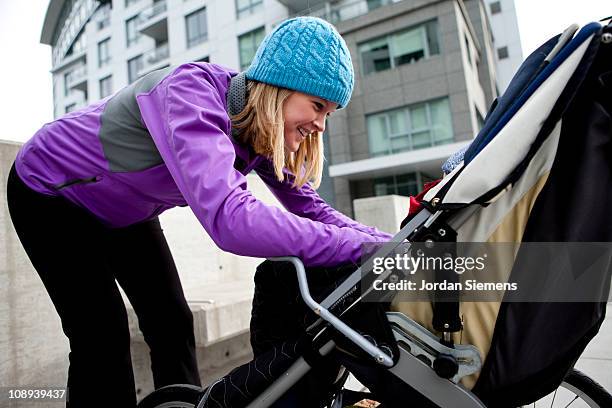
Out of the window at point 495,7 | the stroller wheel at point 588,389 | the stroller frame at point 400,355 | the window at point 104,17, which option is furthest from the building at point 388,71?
the stroller frame at point 400,355

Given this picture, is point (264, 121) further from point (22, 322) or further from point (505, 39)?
point (505, 39)

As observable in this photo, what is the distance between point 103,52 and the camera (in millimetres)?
24859

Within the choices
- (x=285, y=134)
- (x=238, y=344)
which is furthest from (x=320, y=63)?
(x=238, y=344)

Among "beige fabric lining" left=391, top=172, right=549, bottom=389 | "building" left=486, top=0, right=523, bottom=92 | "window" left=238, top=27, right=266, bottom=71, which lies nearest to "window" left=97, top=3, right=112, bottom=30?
"window" left=238, top=27, right=266, bottom=71

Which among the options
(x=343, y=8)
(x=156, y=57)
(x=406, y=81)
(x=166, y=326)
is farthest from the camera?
(x=156, y=57)

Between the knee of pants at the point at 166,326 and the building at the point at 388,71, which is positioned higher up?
the building at the point at 388,71

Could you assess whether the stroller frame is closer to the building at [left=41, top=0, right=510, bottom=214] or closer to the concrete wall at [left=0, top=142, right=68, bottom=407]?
the concrete wall at [left=0, top=142, right=68, bottom=407]

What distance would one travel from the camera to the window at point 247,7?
17.2m

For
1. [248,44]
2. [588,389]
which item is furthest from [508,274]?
[248,44]

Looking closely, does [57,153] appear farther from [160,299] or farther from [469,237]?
[469,237]

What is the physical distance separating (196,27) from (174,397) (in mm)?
20398

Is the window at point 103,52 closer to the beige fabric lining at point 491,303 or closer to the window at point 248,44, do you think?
the window at point 248,44

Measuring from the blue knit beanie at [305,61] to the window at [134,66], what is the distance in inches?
931

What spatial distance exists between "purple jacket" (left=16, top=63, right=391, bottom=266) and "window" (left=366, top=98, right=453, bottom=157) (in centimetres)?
1304
